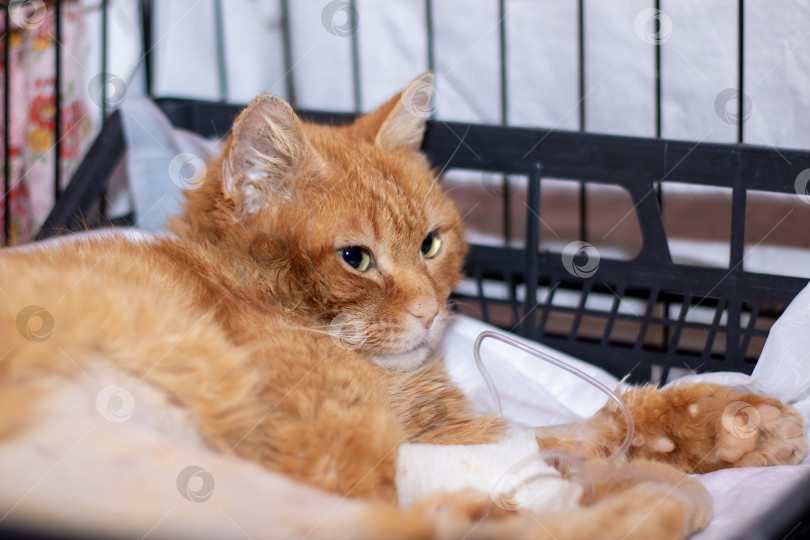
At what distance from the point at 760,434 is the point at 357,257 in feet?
2.76

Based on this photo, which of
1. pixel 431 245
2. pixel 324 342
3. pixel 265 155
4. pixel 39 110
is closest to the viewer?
pixel 324 342

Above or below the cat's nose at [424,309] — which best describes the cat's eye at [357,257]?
above

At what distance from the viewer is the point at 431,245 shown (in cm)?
157

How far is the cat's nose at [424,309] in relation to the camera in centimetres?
132

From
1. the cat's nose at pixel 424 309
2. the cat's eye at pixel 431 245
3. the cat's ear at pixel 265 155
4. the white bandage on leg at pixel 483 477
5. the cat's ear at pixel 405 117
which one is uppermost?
the cat's ear at pixel 405 117

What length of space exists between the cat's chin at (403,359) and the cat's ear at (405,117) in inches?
21.0

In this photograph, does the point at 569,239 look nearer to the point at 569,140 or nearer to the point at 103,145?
the point at 569,140

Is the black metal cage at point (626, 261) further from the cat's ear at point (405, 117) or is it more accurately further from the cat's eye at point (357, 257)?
the cat's eye at point (357, 257)

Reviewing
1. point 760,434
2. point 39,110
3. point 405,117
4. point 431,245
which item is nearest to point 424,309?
point 431,245

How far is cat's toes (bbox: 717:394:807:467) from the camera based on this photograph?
1.24 meters

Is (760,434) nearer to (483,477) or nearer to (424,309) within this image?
(483,477)

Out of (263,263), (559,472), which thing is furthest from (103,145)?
(559,472)

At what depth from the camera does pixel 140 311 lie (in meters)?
1.03

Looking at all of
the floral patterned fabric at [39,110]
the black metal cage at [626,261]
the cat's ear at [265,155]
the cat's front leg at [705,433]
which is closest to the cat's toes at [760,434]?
the cat's front leg at [705,433]
